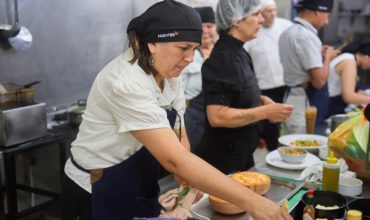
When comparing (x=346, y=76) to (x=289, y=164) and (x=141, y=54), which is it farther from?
(x=141, y=54)

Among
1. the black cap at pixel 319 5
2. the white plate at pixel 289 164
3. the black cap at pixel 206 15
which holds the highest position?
the black cap at pixel 319 5

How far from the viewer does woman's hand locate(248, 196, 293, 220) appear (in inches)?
47.7

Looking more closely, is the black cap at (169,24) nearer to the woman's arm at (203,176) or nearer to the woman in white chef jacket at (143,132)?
the woman in white chef jacket at (143,132)

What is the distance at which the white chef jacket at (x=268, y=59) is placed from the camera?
4516 mm

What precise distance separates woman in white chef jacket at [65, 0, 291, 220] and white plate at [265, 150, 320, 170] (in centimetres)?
60

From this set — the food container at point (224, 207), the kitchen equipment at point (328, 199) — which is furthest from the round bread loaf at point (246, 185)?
the kitchen equipment at point (328, 199)

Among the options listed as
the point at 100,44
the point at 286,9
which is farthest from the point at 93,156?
the point at 286,9

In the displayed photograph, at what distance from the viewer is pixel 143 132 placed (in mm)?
1265

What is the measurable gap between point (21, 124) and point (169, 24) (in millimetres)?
1625

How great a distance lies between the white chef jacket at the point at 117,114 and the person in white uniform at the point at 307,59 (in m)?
1.69

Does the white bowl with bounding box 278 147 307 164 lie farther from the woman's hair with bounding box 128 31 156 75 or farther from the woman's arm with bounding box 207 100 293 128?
the woman's hair with bounding box 128 31 156 75

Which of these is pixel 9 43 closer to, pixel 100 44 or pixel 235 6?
pixel 100 44

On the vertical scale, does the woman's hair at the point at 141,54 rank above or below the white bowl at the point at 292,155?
above

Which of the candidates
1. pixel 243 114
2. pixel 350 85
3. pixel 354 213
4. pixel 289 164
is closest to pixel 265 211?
pixel 354 213
